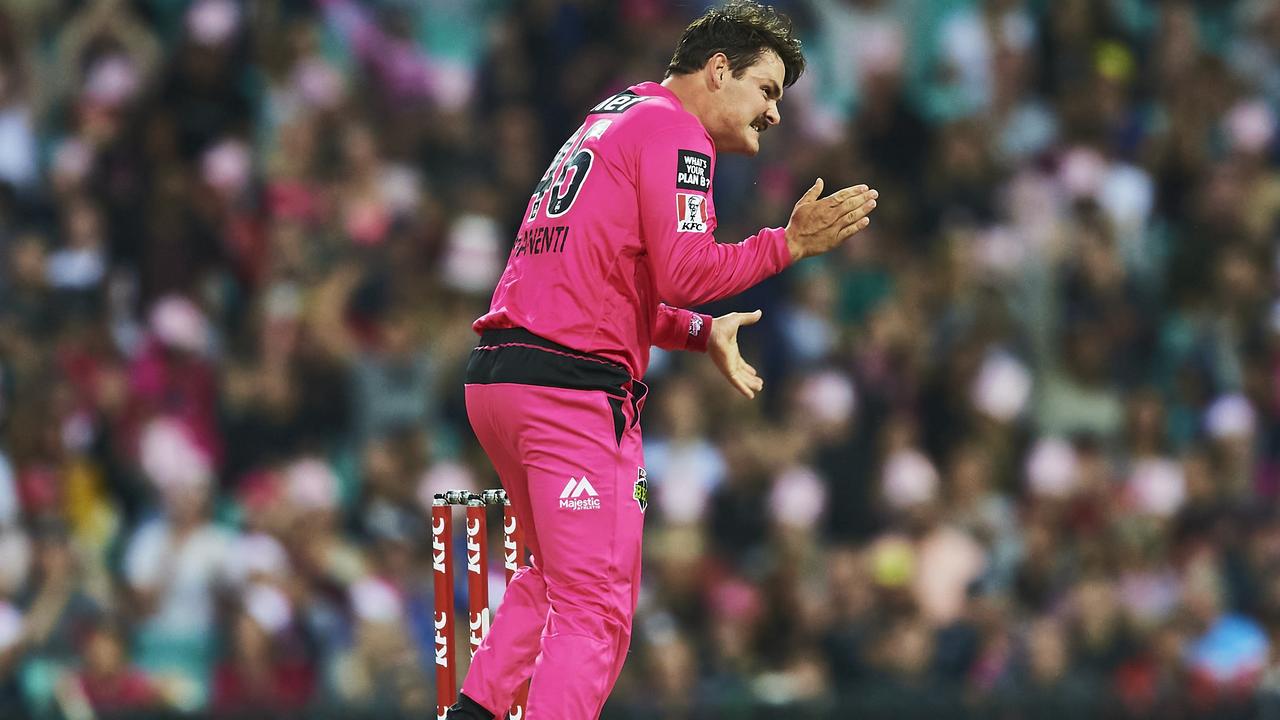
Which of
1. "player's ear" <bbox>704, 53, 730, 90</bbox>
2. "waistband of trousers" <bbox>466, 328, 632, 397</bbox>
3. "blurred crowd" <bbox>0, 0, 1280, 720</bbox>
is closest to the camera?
"waistband of trousers" <bbox>466, 328, 632, 397</bbox>

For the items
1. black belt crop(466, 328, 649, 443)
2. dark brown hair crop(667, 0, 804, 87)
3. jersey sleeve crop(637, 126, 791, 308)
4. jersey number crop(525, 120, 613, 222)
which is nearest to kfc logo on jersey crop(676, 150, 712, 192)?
jersey sleeve crop(637, 126, 791, 308)

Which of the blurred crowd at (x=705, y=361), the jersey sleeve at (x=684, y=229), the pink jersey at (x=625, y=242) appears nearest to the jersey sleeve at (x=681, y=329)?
the pink jersey at (x=625, y=242)

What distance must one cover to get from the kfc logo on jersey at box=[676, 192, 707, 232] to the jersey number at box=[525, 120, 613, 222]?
33 cm

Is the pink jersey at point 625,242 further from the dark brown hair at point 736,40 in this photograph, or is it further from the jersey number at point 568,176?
the dark brown hair at point 736,40

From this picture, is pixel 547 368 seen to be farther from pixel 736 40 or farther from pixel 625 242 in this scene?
pixel 736 40

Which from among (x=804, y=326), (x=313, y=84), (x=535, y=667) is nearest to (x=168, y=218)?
(x=313, y=84)

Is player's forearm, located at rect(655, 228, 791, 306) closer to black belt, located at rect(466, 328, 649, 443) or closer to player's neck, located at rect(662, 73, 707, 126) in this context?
black belt, located at rect(466, 328, 649, 443)

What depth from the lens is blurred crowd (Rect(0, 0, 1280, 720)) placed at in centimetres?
1090

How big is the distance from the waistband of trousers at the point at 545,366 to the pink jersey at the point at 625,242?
0.03m

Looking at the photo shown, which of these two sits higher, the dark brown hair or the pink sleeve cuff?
the dark brown hair

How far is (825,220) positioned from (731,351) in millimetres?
747

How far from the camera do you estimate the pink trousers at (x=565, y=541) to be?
5.60m

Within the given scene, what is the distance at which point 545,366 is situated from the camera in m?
5.75

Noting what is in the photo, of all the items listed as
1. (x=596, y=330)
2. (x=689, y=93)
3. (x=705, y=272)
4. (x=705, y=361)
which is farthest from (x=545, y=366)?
Result: (x=705, y=361)
